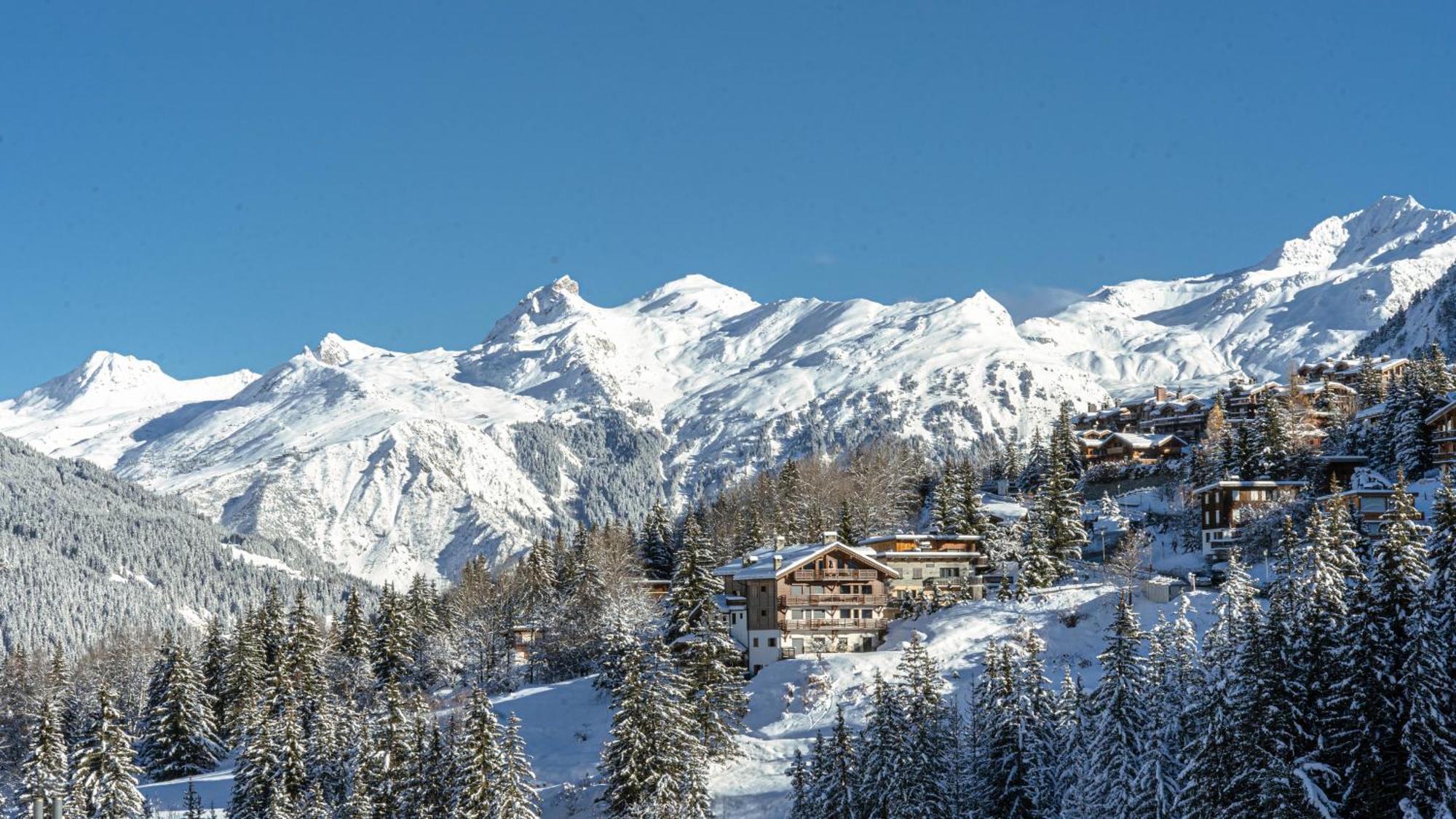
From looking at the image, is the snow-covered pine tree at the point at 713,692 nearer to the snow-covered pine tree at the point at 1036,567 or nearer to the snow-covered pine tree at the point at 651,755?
the snow-covered pine tree at the point at 651,755

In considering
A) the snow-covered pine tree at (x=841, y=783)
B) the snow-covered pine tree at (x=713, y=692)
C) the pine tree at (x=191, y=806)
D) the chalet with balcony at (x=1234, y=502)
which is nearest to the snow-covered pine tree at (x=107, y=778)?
the pine tree at (x=191, y=806)

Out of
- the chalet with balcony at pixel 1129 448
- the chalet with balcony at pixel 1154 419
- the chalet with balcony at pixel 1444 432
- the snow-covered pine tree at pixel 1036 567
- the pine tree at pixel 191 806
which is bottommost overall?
the pine tree at pixel 191 806

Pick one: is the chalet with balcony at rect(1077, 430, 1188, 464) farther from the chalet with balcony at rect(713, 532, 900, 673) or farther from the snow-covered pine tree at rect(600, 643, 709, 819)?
the snow-covered pine tree at rect(600, 643, 709, 819)

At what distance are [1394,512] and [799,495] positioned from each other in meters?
87.5

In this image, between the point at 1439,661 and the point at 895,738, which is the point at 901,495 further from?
the point at 1439,661

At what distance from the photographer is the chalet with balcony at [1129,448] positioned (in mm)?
153625

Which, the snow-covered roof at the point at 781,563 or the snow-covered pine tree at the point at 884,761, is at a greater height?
the snow-covered roof at the point at 781,563

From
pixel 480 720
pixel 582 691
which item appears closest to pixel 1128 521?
pixel 582 691

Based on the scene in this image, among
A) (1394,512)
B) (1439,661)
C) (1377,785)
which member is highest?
(1394,512)

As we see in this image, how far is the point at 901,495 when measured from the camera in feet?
464

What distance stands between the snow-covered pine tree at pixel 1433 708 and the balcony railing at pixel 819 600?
5079cm

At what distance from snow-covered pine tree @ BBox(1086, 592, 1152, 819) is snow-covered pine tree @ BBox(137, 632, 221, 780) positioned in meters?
67.9

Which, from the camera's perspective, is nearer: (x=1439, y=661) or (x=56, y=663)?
(x=1439, y=661)

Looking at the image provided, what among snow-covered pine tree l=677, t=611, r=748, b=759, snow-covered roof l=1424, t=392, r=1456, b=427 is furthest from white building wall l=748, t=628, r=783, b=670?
snow-covered roof l=1424, t=392, r=1456, b=427
